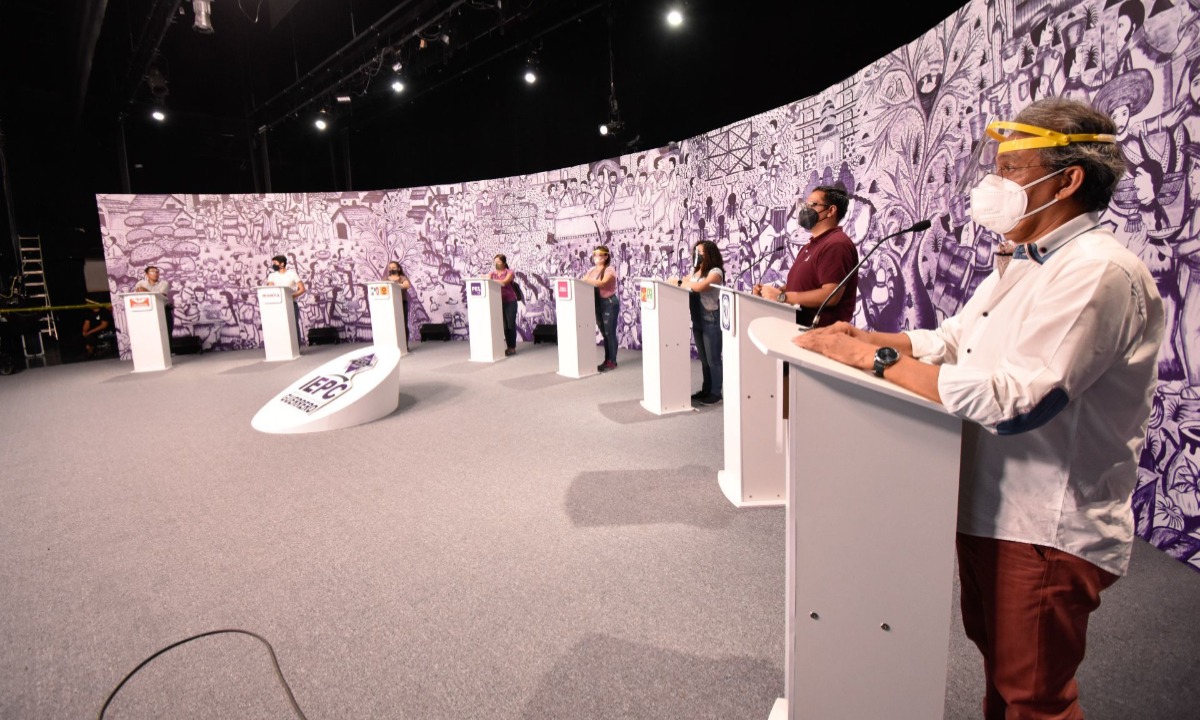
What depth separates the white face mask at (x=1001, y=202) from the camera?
46.3 inches

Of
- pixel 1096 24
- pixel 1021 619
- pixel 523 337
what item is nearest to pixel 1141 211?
pixel 1096 24

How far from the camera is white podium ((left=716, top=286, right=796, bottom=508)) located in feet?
10.7

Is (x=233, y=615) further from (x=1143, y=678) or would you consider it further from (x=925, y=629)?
(x=1143, y=678)

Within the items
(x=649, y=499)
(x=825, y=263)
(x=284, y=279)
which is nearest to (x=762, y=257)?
(x=825, y=263)

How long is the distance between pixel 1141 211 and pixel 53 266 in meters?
16.0

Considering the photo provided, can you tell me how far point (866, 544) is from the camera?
1273 mm

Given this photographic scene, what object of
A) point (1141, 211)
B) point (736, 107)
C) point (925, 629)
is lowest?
point (925, 629)

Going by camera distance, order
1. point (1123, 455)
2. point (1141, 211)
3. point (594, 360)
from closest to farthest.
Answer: point (1123, 455) → point (1141, 211) → point (594, 360)

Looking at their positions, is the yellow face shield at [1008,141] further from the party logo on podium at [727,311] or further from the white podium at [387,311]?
the white podium at [387,311]

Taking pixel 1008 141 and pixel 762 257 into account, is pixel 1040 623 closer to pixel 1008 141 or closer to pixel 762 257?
pixel 1008 141

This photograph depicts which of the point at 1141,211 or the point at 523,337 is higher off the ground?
the point at 1141,211

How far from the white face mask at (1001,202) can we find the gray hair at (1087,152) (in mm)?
37

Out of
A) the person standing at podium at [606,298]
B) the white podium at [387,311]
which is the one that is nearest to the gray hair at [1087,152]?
the person standing at podium at [606,298]

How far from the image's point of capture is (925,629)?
4.15 feet
